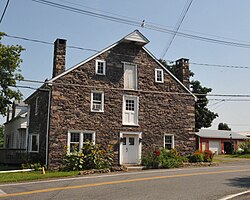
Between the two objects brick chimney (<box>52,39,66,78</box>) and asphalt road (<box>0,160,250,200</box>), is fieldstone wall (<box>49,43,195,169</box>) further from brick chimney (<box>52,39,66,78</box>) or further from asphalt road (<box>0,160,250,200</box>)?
asphalt road (<box>0,160,250,200</box>)

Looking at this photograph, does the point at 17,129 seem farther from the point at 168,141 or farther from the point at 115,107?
the point at 168,141

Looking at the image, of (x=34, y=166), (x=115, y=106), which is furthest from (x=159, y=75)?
(x=34, y=166)

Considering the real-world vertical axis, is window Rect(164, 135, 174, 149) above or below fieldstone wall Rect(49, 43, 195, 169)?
below

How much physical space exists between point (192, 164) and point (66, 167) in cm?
850

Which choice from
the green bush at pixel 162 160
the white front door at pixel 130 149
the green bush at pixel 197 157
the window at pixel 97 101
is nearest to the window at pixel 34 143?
the window at pixel 97 101

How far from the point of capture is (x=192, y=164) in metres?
22.7

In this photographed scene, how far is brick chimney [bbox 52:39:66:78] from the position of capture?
72.5 ft

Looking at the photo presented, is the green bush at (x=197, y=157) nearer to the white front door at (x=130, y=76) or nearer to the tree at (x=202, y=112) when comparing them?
the white front door at (x=130, y=76)

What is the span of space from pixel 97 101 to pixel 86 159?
4167mm

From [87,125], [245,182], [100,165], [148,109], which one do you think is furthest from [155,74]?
[245,182]

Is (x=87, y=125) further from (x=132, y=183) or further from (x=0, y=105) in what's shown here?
(x=0, y=105)

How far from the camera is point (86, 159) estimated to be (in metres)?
20.6

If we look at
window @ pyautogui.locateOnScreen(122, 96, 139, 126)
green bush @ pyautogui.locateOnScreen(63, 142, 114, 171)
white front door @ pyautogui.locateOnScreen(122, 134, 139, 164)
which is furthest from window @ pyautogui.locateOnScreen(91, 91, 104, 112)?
white front door @ pyautogui.locateOnScreen(122, 134, 139, 164)

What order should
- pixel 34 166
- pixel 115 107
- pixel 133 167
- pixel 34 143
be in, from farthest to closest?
pixel 34 143
pixel 115 107
pixel 133 167
pixel 34 166
